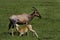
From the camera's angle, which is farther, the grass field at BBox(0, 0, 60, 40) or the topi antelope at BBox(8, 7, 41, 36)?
the topi antelope at BBox(8, 7, 41, 36)

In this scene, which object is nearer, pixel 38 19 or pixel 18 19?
pixel 18 19

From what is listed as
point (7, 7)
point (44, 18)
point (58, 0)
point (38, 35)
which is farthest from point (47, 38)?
point (58, 0)

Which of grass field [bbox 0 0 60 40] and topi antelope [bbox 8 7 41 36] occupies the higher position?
topi antelope [bbox 8 7 41 36]

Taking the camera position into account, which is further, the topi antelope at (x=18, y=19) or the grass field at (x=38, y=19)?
the topi antelope at (x=18, y=19)

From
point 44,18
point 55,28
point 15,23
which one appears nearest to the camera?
point 15,23

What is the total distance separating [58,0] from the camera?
2400cm

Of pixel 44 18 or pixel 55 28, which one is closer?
pixel 55 28

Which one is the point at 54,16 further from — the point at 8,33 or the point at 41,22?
the point at 8,33

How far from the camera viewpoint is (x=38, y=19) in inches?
631

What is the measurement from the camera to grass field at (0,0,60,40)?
1215 cm

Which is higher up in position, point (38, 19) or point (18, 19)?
point (18, 19)

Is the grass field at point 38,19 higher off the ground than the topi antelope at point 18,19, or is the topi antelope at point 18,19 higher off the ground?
the topi antelope at point 18,19

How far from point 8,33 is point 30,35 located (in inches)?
39.8

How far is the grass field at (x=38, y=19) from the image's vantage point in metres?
12.1
